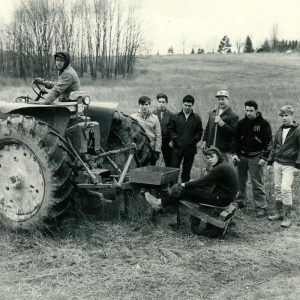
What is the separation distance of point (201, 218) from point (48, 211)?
5.32ft

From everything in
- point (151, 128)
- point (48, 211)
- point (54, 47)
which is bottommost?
point (48, 211)

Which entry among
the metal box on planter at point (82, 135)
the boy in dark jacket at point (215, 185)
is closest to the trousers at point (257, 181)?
the boy in dark jacket at point (215, 185)

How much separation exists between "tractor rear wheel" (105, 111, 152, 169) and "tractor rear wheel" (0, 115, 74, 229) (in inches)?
51.3

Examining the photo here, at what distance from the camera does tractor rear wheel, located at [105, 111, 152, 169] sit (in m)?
5.90

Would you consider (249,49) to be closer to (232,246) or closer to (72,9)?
(72,9)

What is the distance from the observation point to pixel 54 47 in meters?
42.3

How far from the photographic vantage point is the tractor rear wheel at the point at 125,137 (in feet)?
19.4

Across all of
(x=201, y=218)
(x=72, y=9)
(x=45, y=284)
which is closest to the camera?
(x=45, y=284)

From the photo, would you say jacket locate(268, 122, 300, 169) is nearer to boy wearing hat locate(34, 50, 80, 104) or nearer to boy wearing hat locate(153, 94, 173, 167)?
boy wearing hat locate(153, 94, 173, 167)

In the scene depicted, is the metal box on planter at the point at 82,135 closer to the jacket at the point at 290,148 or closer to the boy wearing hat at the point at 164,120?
the boy wearing hat at the point at 164,120

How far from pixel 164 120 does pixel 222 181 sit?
1838 millimetres

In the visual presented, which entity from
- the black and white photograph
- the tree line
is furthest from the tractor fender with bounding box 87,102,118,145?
the tree line

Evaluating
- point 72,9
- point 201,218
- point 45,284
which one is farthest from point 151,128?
point 72,9

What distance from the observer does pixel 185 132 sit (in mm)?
6391
